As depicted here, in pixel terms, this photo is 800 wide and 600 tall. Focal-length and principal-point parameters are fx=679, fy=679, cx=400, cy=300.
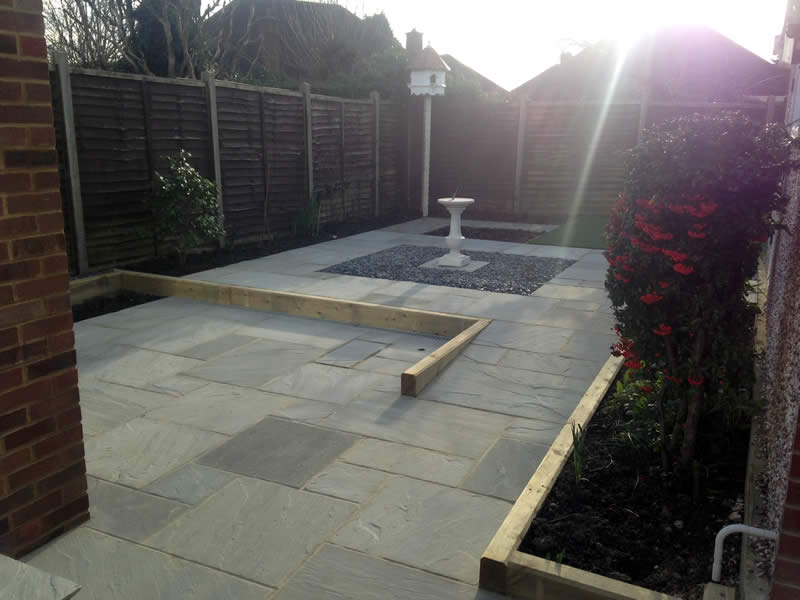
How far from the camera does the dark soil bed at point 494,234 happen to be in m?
10.6

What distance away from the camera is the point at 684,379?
2918mm

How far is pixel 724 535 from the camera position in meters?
2.20

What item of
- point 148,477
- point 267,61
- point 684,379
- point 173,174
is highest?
point 267,61

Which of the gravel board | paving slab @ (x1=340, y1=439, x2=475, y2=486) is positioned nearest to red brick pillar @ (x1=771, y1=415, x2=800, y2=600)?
paving slab @ (x1=340, y1=439, x2=475, y2=486)

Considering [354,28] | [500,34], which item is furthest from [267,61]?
[500,34]

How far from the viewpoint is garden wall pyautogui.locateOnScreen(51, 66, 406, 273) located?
689 centimetres

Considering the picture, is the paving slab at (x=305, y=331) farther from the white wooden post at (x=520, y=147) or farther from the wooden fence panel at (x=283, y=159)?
the white wooden post at (x=520, y=147)

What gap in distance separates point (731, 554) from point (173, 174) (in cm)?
695

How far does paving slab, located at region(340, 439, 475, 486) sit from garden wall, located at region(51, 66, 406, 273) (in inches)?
188

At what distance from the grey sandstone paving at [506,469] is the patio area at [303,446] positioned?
0.03 ft

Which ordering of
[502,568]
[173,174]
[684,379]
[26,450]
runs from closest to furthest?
[502,568]
[26,450]
[684,379]
[173,174]

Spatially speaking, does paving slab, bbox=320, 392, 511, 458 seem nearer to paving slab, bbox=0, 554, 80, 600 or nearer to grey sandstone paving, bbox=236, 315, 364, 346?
grey sandstone paving, bbox=236, 315, 364, 346

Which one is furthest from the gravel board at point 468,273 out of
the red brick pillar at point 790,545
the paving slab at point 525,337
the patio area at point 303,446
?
the red brick pillar at point 790,545

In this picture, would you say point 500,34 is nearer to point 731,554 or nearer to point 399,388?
point 399,388
